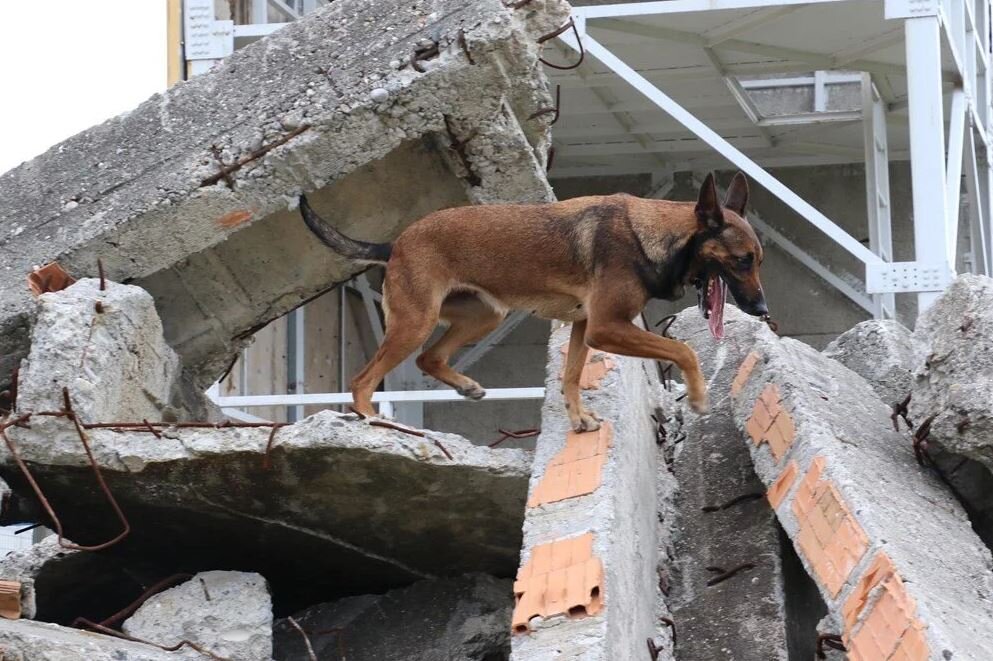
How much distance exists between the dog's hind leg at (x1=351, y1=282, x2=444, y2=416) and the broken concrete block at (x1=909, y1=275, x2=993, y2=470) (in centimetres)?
215

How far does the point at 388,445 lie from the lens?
228 inches

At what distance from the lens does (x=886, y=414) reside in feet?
20.7

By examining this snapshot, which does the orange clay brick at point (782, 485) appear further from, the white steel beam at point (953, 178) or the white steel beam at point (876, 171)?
the white steel beam at point (876, 171)

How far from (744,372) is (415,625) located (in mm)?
1694

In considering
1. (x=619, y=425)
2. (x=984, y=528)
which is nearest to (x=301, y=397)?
(x=619, y=425)

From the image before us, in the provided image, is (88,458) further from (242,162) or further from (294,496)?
(242,162)

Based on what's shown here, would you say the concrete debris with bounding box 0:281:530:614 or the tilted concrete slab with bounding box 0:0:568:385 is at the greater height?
the tilted concrete slab with bounding box 0:0:568:385

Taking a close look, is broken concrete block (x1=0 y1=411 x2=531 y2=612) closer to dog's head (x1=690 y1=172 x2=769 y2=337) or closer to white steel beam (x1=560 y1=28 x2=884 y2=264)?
dog's head (x1=690 y1=172 x2=769 y2=337)

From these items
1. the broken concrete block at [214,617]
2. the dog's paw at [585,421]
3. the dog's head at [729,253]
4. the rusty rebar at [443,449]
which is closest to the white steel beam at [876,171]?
the dog's head at [729,253]

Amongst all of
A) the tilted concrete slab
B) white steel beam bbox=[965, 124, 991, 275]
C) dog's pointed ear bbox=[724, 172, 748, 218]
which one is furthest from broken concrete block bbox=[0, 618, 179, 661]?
white steel beam bbox=[965, 124, 991, 275]

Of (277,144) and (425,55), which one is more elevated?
(425,55)

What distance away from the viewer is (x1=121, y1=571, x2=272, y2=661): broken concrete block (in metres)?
5.70

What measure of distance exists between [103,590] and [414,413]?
26.1 feet

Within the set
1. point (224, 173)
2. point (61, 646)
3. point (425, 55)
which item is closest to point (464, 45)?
point (425, 55)
